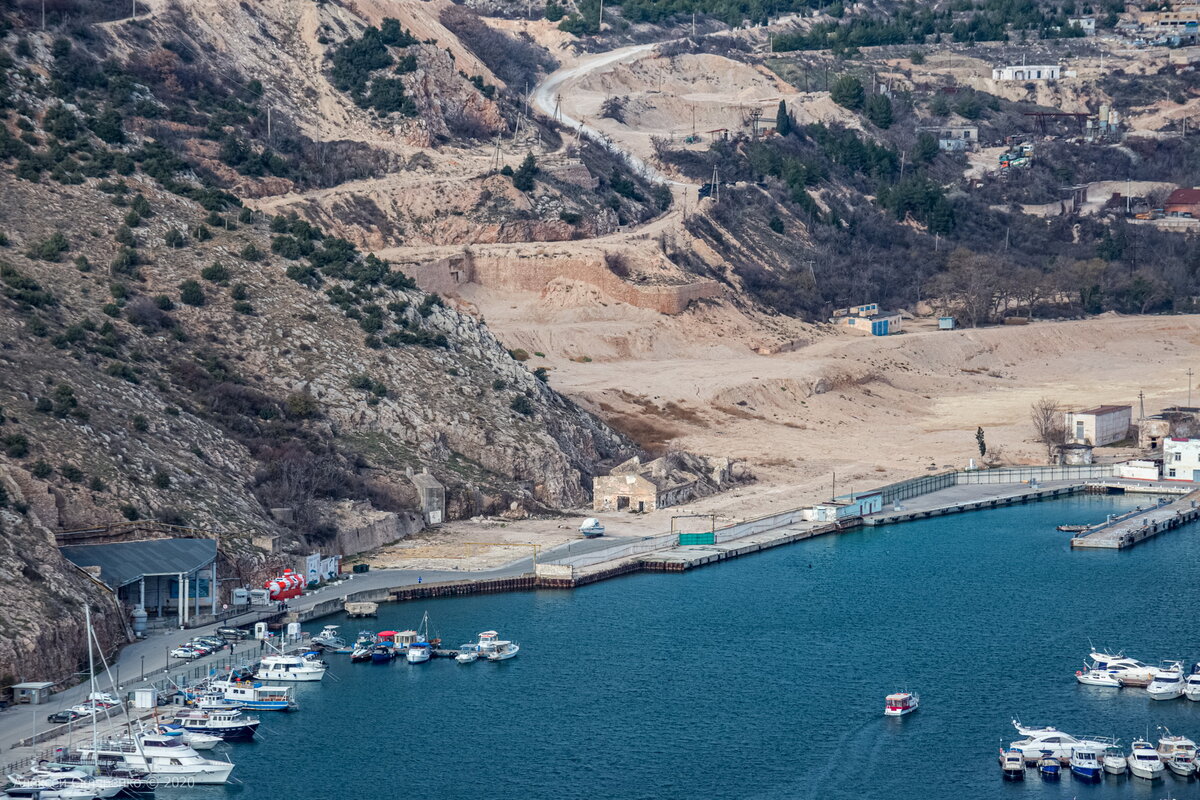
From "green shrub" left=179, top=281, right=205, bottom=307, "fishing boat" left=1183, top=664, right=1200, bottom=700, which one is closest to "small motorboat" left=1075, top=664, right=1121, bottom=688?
"fishing boat" left=1183, top=664, right=1200, bottom=700

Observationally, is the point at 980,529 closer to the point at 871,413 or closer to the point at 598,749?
the point at 871,413

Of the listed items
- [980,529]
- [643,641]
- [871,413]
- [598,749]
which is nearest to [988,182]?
[871,413]

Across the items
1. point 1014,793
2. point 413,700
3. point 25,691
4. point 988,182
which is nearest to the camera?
point 1014,793

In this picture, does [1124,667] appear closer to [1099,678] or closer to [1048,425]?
[1099,678]

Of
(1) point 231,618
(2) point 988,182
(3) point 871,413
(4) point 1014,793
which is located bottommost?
(4) point 1014,793

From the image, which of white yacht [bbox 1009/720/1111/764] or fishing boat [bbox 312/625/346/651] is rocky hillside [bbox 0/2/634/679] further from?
white yacht [bbox 1009/720/1111/764]

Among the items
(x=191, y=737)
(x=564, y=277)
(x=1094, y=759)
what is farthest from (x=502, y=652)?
(x=564, y=277)

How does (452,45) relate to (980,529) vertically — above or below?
above
